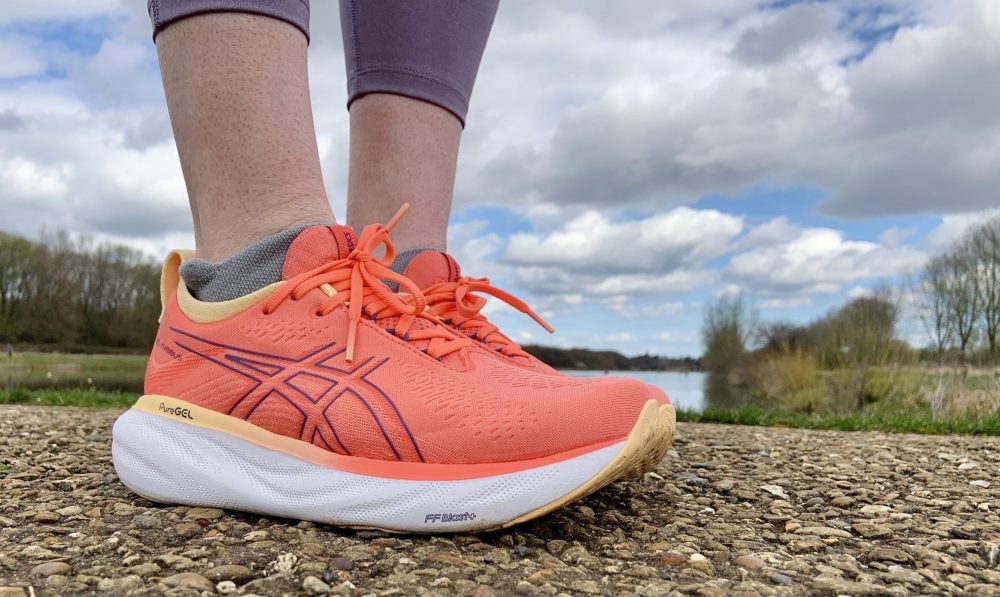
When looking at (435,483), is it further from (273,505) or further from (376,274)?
(376,274)

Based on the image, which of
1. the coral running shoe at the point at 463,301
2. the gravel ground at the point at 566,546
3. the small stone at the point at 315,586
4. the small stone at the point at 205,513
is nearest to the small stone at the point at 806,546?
the gravel ground at the point at 566,546

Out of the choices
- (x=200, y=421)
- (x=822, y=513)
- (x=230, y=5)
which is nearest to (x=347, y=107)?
(x=230, y=5)

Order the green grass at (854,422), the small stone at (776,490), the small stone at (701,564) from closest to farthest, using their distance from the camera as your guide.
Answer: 1. the small stone at (701,564)
2. the small stone at (776,490)
3. the green grass at (854,422)

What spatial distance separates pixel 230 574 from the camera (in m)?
1.08

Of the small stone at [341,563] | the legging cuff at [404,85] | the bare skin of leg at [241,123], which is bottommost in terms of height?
the small stone at [341,563]

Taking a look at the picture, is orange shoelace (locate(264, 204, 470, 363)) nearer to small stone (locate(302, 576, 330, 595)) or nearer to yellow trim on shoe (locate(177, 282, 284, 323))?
yellow trim on shoe (locate(177, 282, 284, 323))

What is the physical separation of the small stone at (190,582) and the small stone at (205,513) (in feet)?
1.05

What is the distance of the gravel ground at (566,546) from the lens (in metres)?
1.09

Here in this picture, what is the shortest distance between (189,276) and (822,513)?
59.0 inches

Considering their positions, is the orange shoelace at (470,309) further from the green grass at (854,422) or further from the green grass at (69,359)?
the green grass at (69,359)

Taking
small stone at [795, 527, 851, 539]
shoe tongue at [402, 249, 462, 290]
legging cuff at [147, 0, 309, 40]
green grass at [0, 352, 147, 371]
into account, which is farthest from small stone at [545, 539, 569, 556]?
green grass at [0, 352, 147, 371]

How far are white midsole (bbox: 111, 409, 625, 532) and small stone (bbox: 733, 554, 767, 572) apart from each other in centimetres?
28

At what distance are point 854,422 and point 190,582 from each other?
4.24m

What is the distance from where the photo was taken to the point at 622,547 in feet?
4.24
